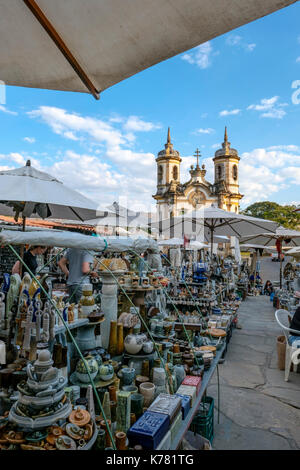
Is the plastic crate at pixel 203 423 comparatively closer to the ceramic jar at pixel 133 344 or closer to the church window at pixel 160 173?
the ceramic jar at pixel 133 344

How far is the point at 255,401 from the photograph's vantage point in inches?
152

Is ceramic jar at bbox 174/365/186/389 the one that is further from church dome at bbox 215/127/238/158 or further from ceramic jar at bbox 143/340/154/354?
church dome at bbox 215/127/238/158

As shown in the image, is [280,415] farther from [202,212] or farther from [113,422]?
[202,212]

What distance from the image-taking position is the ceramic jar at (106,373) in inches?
88.4

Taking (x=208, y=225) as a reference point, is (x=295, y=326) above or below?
below

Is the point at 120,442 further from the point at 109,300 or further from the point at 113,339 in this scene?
the point at 109,300

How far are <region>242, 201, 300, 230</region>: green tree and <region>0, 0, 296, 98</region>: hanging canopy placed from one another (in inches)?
1090

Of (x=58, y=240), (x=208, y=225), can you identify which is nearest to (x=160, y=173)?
(x=208, y=225)

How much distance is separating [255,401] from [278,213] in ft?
128

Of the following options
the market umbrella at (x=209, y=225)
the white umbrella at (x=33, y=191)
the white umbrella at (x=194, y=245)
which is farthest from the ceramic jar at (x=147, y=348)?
the white umbrella at (x=194, y=245)

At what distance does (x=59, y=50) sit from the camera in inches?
65.3

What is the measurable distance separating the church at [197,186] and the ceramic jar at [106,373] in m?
31.9

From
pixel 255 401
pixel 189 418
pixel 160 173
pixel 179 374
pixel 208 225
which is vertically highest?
pixel 160 173
